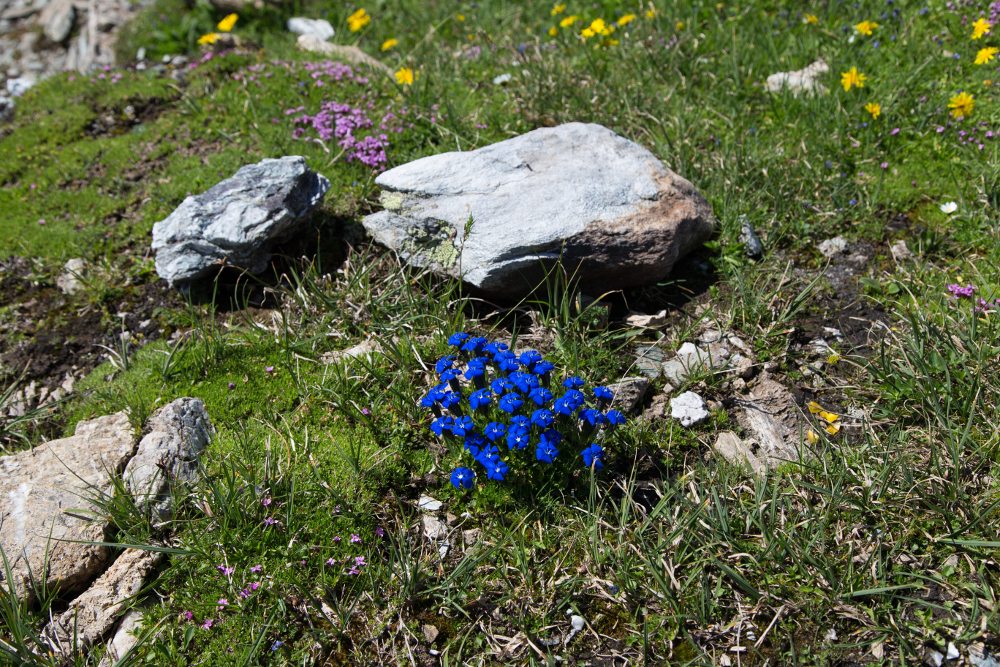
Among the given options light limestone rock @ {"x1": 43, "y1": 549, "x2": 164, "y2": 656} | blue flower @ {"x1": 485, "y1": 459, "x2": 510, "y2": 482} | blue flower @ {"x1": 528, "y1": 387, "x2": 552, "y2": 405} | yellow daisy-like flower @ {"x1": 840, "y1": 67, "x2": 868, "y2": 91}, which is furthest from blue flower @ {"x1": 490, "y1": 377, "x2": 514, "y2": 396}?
yellow daisy-like flower @ {"x1": 840, "y1": 67, "x2": 868, "y2": 91}

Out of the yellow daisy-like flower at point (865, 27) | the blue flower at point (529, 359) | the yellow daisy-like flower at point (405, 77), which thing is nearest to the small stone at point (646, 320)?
the blue flower at point (529, 359)

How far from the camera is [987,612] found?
2822 mm

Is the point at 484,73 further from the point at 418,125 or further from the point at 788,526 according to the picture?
the point at 788,526

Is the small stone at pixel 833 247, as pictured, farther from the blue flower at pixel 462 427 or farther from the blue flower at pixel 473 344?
the blue flower at pixel 462 427

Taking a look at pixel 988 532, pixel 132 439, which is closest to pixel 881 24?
pixel 988 532

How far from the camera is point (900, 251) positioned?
4.64m

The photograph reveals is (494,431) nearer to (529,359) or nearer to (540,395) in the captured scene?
(540,395)

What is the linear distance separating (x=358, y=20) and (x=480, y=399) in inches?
229

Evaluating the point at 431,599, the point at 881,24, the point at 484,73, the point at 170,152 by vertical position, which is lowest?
the point at 431,599

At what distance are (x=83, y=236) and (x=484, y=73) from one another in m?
4.06

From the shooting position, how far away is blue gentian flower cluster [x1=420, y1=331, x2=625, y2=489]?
10.2 ft

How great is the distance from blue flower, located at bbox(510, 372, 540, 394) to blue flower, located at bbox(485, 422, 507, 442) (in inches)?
9.7

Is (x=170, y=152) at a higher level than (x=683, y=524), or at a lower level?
higher

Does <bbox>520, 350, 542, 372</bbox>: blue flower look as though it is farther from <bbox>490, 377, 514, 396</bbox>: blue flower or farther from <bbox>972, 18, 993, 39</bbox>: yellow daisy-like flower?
<bbox>972, 18, 993, 39</bbox>: yellow daisy-like flower
